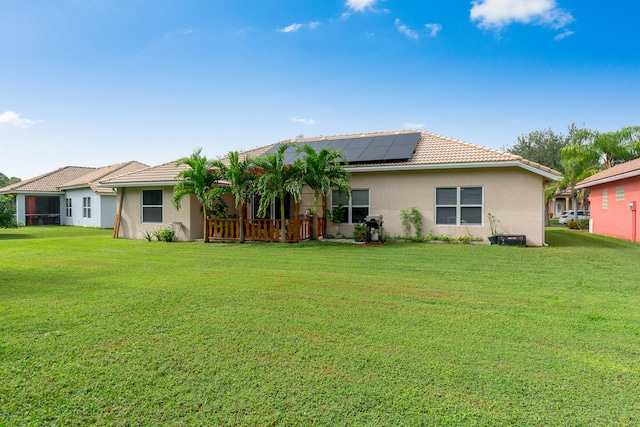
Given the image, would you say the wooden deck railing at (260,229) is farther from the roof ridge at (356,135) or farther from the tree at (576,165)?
the tree at (576,165)

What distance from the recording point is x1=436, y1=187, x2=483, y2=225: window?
41.8ft

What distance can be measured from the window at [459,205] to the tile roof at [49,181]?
26.8m

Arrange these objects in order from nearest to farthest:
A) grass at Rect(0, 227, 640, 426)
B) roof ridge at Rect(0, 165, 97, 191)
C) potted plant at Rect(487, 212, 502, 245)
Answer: grass at Rect(0, 227, 640, 426) → potted plant at Rect(487, 212, 502, 245) → roof ridge at Rect(0, 165, 97, 191)

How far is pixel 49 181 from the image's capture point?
27.9 metres

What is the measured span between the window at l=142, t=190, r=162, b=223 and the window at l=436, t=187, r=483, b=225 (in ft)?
36.6

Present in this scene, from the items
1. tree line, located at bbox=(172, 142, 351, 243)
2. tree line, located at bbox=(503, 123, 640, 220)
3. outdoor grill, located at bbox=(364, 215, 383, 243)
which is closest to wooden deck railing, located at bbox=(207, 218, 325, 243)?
tree line, located at bbox=(172, 142, 351, 243)

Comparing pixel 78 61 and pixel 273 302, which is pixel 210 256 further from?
pixel 78 61

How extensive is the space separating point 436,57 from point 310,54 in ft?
21.1

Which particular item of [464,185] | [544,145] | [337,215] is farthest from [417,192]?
[544,145]

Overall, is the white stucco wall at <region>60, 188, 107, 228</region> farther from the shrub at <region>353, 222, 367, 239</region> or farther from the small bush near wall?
the small bush near wall

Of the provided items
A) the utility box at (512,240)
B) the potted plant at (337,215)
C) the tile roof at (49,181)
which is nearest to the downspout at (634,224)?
the utility box at (512,240)

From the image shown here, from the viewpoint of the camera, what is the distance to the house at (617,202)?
14.4m

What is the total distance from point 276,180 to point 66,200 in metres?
22.5

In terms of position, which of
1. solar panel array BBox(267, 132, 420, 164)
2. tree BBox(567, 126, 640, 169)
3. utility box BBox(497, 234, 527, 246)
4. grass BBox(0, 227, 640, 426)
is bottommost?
grass BBox(0, 227, 640, 426)
